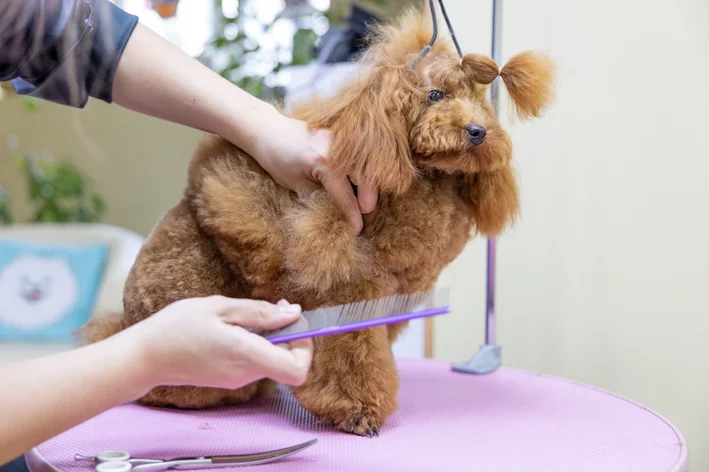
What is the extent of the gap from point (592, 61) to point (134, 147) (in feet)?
2.14

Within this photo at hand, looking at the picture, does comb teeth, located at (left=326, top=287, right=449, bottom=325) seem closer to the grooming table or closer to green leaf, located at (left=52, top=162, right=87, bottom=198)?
the grooming table

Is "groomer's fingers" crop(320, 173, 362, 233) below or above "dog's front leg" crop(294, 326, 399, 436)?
above

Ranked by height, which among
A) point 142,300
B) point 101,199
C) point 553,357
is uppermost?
point 101,199

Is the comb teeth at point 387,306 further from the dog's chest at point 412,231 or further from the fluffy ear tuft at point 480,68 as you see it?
the fluffy ear tuft at point 480,68

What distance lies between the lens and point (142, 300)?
2.23ft

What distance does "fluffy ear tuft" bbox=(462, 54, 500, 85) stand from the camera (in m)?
0.63

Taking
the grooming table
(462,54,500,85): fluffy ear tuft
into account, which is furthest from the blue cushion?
(462,54,500,85): fluffy ear tuft

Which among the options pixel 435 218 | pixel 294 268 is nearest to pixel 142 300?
pixel 294 268

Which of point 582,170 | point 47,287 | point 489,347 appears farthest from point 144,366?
point 47,287

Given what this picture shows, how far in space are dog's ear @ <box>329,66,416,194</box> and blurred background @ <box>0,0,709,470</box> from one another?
0.19 metres

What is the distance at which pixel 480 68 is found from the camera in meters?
0.63

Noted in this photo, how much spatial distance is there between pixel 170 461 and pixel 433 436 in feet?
0.85

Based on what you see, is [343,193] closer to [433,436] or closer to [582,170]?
[433,436]

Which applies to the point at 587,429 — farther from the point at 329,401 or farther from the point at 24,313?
the point at 24,313
